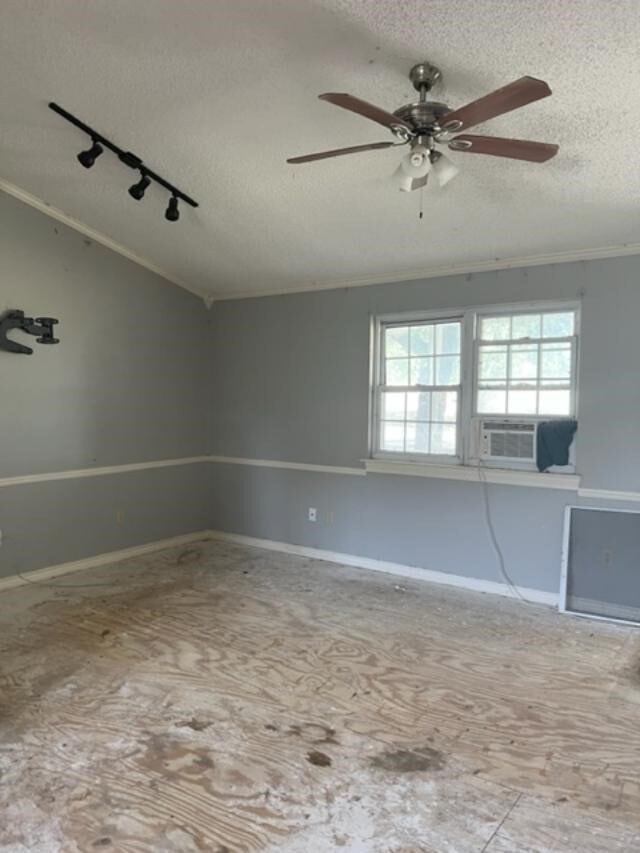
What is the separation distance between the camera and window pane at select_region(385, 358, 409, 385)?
472 centimetres

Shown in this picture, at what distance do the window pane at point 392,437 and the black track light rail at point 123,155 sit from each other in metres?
2.37

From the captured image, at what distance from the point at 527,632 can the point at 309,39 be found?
3488mm

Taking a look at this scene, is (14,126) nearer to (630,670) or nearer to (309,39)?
(309,39)

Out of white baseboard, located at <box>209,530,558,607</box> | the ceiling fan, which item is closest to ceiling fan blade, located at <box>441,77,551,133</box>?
the ceiling fan

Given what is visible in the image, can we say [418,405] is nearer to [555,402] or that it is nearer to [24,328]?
[555,402]


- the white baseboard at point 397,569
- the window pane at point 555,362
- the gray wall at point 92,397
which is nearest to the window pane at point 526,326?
the window pane at point 555,362

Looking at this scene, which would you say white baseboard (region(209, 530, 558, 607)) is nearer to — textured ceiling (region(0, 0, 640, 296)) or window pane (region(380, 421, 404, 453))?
window pane (region(380, 421, 404, 453))

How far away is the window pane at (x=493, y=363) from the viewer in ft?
14.0

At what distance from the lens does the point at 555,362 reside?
13.3ft

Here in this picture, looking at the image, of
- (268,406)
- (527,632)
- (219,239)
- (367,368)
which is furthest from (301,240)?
(527,632)

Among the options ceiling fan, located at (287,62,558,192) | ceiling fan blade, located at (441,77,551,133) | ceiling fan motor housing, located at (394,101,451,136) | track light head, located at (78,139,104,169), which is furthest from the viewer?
track light head, located at (78,139,104,169)

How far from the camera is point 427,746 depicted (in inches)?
90.8

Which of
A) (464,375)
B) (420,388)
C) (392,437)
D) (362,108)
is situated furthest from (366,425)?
(362,108)

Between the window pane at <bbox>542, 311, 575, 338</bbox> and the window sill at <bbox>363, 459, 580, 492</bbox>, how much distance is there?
1035mm
